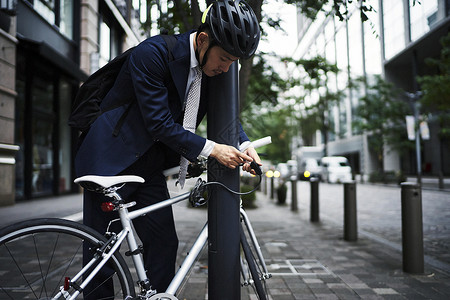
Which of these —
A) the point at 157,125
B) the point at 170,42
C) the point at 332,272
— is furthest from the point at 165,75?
the point at 332,272

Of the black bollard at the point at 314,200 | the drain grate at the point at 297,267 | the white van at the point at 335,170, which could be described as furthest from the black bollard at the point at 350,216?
the white van at the point at 335,170

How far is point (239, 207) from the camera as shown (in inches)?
85.4

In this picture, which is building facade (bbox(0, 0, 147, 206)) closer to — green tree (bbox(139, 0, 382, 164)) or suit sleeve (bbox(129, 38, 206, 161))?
green tree (bbox(139, 0, 382, 164))

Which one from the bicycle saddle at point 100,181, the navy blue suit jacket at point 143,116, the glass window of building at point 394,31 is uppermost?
the glass window of building at point 394,31

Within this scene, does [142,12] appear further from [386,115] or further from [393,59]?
[393,59]

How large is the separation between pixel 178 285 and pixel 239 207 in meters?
0.53

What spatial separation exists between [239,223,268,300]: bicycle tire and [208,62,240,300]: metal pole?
7 cm

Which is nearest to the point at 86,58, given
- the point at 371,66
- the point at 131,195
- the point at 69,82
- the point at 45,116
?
the point at 69,82

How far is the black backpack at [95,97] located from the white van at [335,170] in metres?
25.4

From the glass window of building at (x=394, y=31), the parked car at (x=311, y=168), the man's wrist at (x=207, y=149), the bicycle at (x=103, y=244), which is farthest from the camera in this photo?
the parked car at (x=311, y=168)

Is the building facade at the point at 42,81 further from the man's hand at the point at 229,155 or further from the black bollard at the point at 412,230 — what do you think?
the man's hand at the point at 229,155

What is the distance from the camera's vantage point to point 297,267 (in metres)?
4.24

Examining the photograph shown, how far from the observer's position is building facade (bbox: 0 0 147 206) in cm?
898

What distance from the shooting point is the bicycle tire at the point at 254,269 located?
6.99 feet
